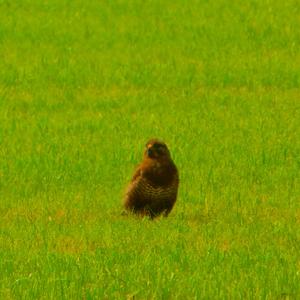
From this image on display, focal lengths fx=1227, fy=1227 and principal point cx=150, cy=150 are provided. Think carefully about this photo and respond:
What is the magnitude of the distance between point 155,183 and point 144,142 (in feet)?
A: 14.7

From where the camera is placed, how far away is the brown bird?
11.0m

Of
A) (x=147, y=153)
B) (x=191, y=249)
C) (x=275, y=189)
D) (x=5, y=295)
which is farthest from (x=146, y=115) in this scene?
(x=5, y=295)

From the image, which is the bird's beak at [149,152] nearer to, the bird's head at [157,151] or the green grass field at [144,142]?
the bird's head at [157,151]

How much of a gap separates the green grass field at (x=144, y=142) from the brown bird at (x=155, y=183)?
7.4 inches

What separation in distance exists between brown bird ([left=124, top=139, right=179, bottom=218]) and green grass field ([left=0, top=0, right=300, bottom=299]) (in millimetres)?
187

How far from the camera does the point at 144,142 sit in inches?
612

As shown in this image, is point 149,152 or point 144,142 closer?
point 149,152

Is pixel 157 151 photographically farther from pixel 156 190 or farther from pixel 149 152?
pixel 156 190

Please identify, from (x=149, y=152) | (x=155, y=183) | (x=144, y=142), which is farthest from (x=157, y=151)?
(x=144, y=142)

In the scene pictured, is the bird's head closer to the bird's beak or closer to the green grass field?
the bird's beak

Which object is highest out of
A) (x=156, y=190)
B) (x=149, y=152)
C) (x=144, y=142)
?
(x=149, y=152)

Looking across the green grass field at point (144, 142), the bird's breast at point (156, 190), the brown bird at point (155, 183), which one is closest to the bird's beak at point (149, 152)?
the brown bird at point (155, 183)

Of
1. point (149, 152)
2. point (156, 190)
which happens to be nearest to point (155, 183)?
point (156, 190)

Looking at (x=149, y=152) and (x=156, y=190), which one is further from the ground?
(x=149, y=152)
